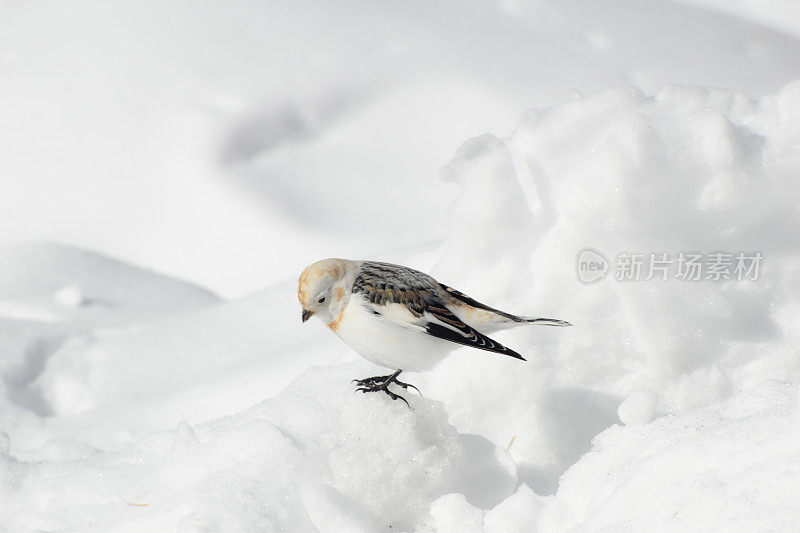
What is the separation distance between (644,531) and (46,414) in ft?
9.96

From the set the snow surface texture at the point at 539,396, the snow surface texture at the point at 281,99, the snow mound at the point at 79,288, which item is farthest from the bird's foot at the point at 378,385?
the snow surface texture at the point at 281,99

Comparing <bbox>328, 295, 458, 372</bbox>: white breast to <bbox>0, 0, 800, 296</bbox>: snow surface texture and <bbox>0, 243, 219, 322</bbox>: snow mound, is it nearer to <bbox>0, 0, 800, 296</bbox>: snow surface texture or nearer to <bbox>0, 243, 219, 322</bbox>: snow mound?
<bbox>0, 243, 219, 322</bbox>: snow mound

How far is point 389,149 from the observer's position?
22.4ft

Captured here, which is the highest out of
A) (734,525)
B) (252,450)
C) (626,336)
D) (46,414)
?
(626,336)

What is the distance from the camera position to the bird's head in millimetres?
2568

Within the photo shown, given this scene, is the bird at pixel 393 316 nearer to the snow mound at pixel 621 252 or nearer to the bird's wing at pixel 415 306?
the bird's wing at pixel 415 306

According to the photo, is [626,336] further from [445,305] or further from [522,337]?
[445,305]

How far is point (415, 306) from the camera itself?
2.60 meters

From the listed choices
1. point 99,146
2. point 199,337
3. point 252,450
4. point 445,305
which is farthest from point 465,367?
point 99,146

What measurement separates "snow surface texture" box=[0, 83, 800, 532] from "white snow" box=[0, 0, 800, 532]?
0.01 metres

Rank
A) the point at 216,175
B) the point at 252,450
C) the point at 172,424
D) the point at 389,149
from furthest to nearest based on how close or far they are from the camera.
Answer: the point at 389,149 → the point at 216,175 → the point at 172,424 → the point at 252,450

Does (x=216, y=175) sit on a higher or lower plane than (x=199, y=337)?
higher

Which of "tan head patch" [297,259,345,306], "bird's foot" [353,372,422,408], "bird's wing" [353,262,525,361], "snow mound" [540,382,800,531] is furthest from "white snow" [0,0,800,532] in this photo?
"tan head patch" [297,259,345,306]

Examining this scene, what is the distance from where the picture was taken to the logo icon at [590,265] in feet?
9.90
